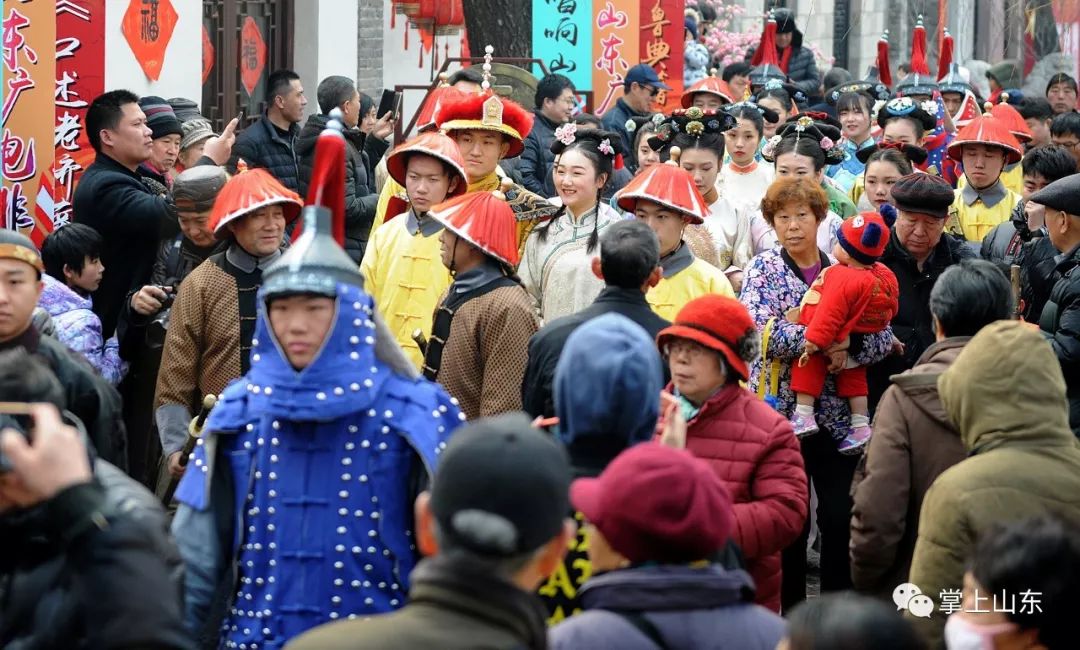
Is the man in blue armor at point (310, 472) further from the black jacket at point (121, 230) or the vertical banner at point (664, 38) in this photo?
the vertical banner at point (664, 38)

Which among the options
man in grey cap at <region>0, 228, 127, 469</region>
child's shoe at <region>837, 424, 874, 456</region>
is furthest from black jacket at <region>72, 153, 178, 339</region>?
child's shoe at <region>837, 424, 874, 456</region>

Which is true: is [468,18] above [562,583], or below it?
above

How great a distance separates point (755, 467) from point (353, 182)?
16.8ft

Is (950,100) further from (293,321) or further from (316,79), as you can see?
(293,321)

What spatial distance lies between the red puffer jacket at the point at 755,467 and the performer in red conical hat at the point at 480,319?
1155 mm

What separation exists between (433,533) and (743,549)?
228cm

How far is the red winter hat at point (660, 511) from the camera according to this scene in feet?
11.0

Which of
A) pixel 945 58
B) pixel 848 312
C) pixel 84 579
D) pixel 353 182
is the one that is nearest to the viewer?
pixel 84 579

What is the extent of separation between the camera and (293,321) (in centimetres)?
409

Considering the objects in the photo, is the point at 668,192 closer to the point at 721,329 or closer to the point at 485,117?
the point at 485,117

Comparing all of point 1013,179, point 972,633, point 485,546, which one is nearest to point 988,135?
point 1013,179

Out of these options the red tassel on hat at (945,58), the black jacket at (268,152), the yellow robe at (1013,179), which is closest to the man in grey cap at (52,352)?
the black jacket at (268,152)

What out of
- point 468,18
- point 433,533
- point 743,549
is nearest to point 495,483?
point 433,533

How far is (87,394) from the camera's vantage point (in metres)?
5.27
